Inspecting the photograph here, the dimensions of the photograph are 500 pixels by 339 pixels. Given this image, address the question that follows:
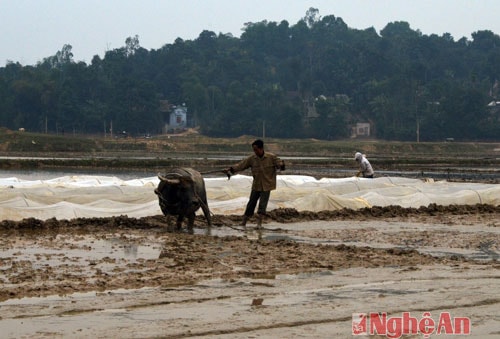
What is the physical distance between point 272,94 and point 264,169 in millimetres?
76074

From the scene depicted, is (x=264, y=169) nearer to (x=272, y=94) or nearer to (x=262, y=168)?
(x=262, y=168)

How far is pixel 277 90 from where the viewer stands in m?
92.0

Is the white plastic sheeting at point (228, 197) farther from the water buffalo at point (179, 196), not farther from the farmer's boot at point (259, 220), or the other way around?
the water buffalo at point (179, 196)

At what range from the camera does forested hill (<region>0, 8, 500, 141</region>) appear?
87.6 meters

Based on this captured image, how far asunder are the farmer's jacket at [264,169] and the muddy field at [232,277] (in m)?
0.74

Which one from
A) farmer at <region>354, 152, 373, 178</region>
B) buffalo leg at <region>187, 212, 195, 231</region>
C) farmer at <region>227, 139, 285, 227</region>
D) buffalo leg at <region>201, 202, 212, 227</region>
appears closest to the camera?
buffalo leg at <region>187, 212, 195, 231</region>

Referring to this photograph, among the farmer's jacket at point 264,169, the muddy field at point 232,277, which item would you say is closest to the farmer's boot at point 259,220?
the muddy field at point 232,277

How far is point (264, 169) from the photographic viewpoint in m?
14.9

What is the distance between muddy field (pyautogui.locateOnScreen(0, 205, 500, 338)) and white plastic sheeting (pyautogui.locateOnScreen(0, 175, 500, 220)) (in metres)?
0.68

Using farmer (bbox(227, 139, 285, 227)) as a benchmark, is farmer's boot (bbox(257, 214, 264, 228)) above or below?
below

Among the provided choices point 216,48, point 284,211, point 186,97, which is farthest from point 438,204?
point 216,48

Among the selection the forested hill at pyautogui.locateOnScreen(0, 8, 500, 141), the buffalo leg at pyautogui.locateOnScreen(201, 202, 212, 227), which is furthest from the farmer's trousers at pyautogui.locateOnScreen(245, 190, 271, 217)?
the forested hill at pyautogui.locateOnScreen(0, 8, 500, 141)

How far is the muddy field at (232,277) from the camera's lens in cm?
700

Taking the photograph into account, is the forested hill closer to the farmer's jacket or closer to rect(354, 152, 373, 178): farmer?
rect(354, 152, 373, 178): farmer
